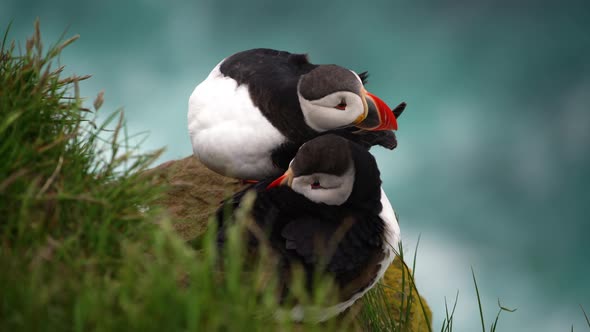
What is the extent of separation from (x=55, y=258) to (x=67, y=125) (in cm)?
131

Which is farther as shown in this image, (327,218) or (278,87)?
(278,87)

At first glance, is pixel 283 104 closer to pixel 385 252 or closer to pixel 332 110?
pixel 332 110

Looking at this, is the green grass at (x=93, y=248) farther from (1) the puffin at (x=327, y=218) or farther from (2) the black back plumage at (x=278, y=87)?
(2) the black back plumage at (x=278, y=87)

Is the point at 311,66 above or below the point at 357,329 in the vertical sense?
above

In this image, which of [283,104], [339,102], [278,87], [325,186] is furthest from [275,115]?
[325,186]

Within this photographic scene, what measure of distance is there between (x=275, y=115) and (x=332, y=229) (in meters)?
1.50

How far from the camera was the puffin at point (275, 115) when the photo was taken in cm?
476

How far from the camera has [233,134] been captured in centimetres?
490

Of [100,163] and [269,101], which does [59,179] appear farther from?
[269,101]

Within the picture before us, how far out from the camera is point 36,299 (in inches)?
84.9

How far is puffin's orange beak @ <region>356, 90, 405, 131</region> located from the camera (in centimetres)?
477

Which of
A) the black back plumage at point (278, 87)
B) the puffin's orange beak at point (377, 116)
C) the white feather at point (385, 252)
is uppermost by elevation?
the black back plumage at point (278, 87)

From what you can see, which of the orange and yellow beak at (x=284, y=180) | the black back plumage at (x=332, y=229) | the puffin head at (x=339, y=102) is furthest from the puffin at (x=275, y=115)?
the orange and yellow beak at (x=284, y=180)

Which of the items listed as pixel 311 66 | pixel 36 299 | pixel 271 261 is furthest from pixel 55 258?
pixel 311 66
